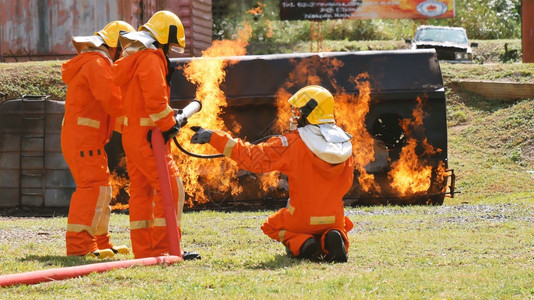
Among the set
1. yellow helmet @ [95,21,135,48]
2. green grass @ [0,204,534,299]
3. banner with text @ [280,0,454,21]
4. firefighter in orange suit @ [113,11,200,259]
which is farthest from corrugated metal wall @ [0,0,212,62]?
firefighter in orange suit @ [113,11,200,259]

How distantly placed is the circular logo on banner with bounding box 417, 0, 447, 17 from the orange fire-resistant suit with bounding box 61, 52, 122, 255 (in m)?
27.3

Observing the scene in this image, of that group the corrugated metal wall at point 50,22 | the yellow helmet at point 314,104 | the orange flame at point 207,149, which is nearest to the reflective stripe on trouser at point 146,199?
the yellow helmet at point 314,104

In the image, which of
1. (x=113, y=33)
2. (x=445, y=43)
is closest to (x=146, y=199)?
(x=113, y=33)

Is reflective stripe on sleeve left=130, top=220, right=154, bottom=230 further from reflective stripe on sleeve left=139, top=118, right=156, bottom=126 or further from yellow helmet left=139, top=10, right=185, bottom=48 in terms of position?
yellow helmet left=139, top=10, right=185, bottom=48

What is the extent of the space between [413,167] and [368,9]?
21.6 metres

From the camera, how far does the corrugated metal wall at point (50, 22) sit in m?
23.2

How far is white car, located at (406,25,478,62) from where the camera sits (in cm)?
2677

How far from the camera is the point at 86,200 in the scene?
8.17 m

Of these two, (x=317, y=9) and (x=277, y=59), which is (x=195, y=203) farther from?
(x=317, y=9)

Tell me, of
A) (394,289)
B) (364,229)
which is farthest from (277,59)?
(394,289)

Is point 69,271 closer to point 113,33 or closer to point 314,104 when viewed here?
point 314,104

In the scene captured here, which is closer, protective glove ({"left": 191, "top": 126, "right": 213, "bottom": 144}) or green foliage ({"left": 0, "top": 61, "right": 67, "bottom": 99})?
protective glove ({"left": 191, "top": 126, "right": 213, "bottom": 144})

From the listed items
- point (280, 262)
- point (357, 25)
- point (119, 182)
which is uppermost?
point (357, 25)

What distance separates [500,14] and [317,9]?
10280 mm
